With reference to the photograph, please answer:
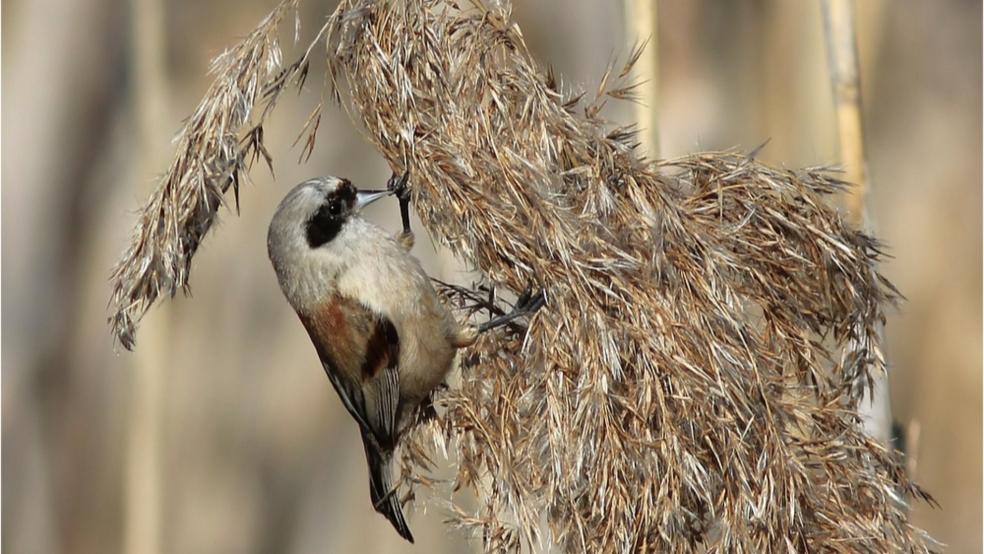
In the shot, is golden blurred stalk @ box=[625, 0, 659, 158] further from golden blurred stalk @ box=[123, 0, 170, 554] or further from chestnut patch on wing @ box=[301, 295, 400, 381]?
golden blurred stalk @ box=[123, 0, 170, 554]

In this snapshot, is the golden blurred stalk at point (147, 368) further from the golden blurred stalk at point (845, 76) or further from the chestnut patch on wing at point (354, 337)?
the golden blurred stalk at point (845, 76)

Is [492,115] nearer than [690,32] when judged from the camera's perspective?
Yes

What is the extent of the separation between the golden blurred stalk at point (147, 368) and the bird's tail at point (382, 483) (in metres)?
0.97

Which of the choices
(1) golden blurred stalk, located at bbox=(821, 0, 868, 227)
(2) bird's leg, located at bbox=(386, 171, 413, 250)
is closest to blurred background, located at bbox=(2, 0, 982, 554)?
(1) golden blurred stalk, located at bbox=(821, 0, 868, 227)

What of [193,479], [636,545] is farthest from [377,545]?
[636,545]

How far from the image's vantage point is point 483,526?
3.99ft

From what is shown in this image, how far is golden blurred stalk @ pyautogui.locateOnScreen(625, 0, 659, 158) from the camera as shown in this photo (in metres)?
2.12

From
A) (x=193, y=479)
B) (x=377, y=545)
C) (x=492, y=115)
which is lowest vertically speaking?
(x=377, y=545)

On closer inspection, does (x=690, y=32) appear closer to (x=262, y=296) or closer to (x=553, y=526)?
(x=262, y=296)

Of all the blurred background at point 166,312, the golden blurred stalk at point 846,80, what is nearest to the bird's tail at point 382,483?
the blurred background at point 166,312

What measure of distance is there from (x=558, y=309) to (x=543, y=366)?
0.07m

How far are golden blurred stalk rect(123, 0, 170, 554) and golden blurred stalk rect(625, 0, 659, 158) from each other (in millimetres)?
1049

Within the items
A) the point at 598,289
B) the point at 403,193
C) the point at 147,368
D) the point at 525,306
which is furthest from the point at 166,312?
the point at 598,289

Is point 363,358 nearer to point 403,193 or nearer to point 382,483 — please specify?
point 382,483
